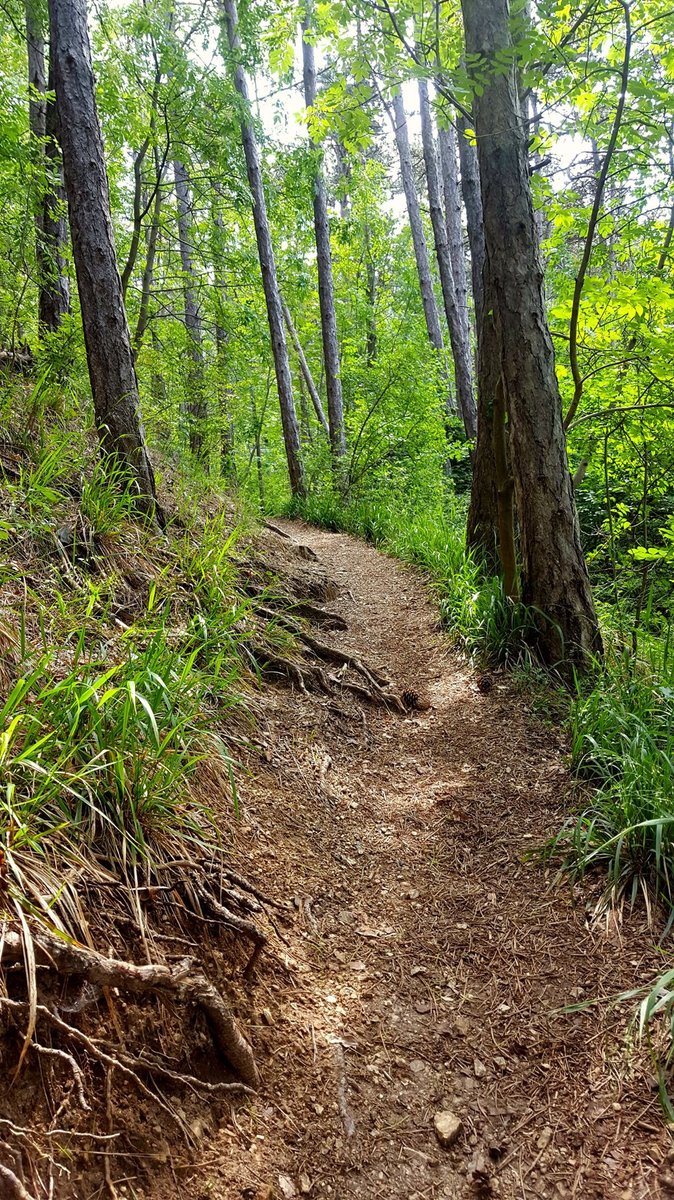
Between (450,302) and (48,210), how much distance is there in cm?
863

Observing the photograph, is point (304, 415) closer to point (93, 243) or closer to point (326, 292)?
point (326, 292)

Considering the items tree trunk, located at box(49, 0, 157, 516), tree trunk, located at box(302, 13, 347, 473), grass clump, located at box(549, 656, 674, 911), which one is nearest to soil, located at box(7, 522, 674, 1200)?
grass clump, located at box(549, 656, 674, 911)

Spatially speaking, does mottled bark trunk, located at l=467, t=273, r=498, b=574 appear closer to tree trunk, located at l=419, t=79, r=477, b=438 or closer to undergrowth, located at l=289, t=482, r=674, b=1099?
undergrowth, located at l=289, t=482, r=674, b=1099

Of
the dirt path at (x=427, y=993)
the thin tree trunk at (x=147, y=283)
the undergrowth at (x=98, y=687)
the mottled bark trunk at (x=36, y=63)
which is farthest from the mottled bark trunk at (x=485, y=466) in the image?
the mottled bark trunk at (x=36, y=63)

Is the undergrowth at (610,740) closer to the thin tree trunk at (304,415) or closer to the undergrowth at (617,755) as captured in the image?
the undergrowth at (617,755)

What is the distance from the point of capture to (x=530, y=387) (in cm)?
394

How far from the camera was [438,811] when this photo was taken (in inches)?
120

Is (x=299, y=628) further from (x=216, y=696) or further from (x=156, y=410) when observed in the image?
(x=156, y=410)

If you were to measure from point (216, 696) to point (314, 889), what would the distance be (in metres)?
1.04

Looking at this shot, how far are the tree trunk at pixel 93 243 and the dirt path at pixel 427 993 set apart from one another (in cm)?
239

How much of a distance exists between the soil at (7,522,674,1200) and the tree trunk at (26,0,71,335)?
4.36 metres

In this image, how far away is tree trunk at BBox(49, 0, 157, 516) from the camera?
396 centimetres

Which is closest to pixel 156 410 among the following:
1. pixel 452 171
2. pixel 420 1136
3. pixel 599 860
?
pixel 599 860

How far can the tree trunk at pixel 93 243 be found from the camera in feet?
13.0
